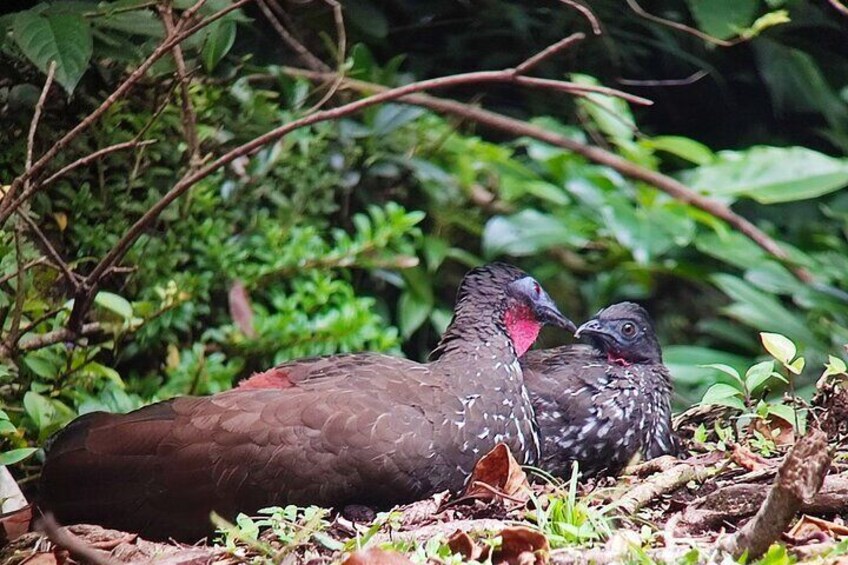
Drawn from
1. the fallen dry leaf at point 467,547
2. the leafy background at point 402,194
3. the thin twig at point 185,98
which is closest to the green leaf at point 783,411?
the fallen dry leaf at point 467,547

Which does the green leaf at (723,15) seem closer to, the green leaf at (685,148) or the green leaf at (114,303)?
the green leaf at (685,148)

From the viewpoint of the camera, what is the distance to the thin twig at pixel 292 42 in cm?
443

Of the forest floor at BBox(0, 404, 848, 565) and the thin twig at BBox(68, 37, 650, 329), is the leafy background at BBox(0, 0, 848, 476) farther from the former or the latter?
the forest floor at BBox(0, 404, 848, 565)

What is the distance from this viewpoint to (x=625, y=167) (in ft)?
17.9

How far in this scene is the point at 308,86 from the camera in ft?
16.0

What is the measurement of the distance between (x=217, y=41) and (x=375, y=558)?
225cm

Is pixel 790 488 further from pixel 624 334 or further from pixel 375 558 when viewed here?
pixel 624 334

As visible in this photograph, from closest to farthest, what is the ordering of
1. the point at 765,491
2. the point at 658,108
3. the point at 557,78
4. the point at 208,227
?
the point at 765,491, the point at 208,227, the point at 557,78, the point at 658,108

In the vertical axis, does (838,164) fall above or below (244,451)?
below

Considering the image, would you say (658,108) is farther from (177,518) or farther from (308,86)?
(177,518)

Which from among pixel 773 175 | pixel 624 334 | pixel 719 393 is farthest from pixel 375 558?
pixel 773 175

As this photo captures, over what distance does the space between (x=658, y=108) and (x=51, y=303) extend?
3399 millimetres

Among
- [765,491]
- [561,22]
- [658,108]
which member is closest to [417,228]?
[561,22]

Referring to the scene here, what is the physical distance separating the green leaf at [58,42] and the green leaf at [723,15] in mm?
2571
